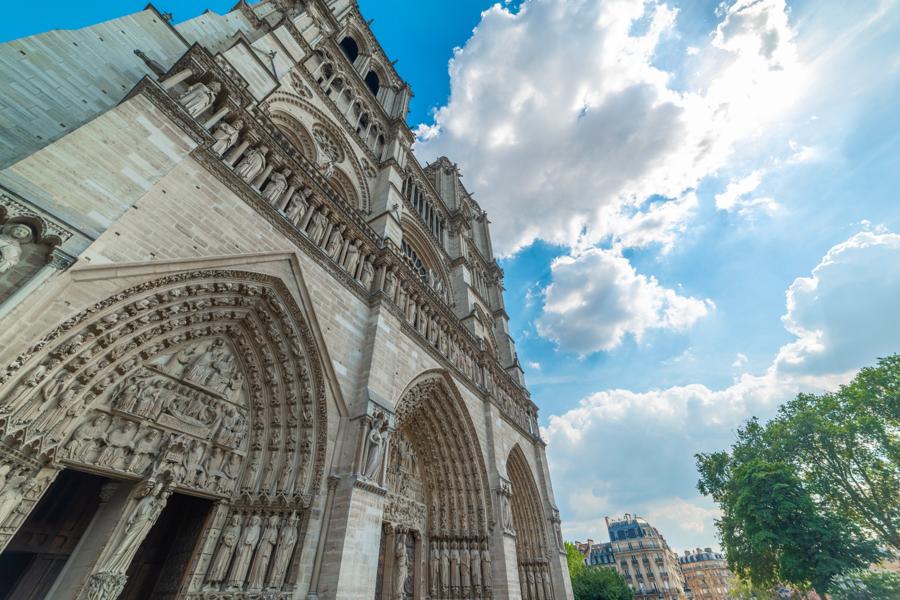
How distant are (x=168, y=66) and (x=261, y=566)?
27.4ft

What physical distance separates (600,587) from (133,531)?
19.8 meters

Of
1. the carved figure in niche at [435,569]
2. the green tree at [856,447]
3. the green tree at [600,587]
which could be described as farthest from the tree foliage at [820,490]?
the carved figure in niche at [435,569]

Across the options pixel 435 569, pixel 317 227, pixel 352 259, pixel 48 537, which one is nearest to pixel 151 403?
pixel 48 537

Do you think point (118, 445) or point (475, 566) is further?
point (475, 566)

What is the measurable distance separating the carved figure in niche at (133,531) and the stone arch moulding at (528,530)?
8.90m

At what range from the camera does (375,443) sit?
631 centimetres

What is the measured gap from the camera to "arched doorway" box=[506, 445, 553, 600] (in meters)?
11.8

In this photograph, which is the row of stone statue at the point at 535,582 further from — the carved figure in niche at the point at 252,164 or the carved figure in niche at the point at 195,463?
the carved figure in niche at the point at 252,164

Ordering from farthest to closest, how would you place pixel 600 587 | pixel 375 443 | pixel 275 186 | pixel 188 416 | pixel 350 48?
pixel 600 587, pixel 350 48, pixel 275 186, pixel 375 443, pixel 188 416

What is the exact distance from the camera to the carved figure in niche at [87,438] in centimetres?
396

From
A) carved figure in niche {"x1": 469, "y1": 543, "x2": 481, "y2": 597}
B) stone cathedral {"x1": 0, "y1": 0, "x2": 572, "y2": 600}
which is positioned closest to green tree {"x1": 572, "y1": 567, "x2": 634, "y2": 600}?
stone cathedral {"x1": 0, "y1": 0, "x2": 572, "y2": 600}

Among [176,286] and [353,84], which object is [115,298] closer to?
[176,286]

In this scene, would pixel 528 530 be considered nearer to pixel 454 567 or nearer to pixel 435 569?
pixel 454 567

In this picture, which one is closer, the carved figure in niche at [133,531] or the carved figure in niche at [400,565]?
the carved figure in niche at [133,531]
